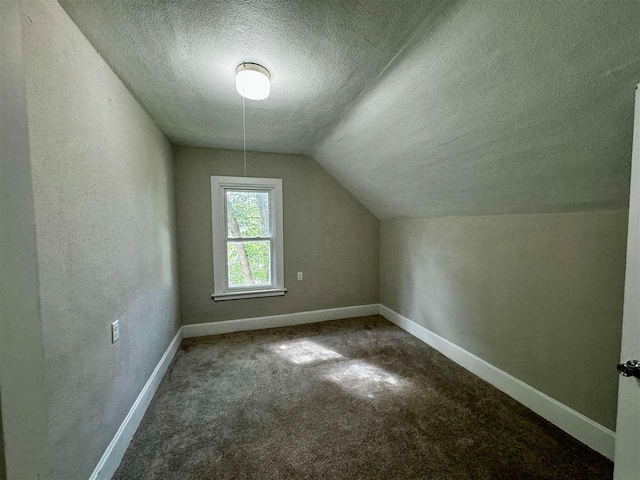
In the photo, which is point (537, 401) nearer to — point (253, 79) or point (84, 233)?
point (253, 79)

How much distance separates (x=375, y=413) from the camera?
5.78 ft

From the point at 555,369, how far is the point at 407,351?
121 cm

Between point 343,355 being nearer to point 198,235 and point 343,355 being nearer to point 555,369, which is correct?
point 555,369

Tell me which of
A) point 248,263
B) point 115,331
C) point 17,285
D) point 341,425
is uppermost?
point 17,285

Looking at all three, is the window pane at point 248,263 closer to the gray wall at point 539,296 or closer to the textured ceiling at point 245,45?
the textured ceiling at point 245,45

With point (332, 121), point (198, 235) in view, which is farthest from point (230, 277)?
point (332, 121)

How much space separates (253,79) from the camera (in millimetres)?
1475

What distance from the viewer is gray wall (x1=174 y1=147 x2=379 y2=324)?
2975mm

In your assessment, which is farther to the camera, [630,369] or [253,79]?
[253,79]

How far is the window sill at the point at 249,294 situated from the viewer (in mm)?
3090

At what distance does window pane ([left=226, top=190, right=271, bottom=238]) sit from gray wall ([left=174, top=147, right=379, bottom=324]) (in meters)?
0.25

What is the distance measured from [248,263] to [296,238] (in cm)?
71

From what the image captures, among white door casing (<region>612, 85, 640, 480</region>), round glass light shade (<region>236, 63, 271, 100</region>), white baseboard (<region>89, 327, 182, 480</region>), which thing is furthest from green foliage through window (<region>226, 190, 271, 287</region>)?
white door casing (<region>612, 85, 640, 480</region>)

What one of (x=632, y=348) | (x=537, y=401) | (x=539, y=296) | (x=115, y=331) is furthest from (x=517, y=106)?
(x=115, y=331)
